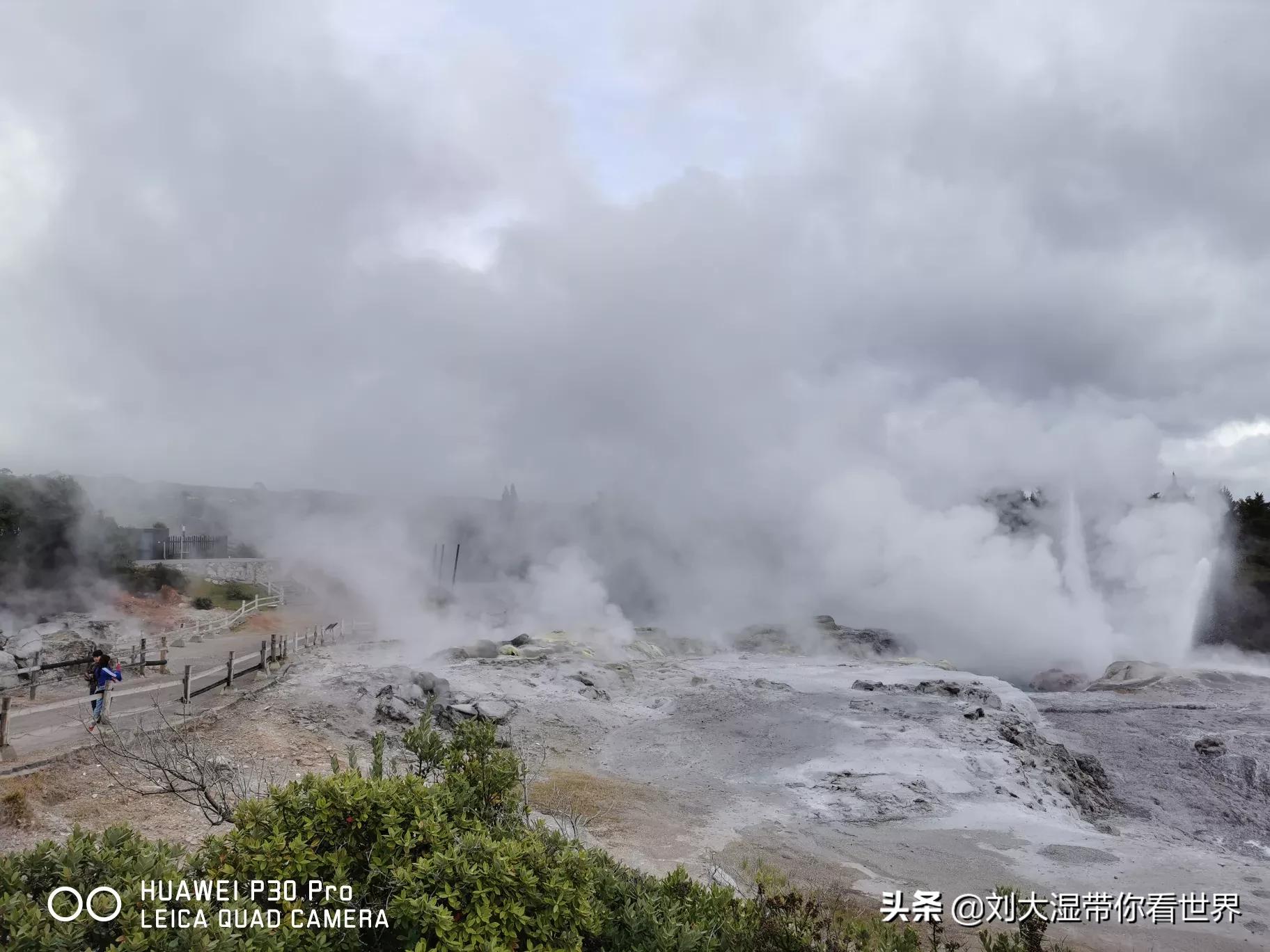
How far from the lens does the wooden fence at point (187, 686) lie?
1205 cm

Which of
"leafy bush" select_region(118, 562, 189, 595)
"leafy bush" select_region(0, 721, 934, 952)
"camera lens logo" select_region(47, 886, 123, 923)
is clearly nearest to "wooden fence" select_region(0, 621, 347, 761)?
"leafy bush" select_region(0, 721, 934, 952)

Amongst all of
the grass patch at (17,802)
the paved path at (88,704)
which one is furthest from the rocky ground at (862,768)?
the paved path at (88,704)

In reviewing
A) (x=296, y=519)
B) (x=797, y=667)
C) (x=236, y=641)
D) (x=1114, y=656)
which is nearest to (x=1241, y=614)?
(x=1114, y=656)

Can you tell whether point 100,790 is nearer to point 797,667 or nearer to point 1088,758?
point 1088,758

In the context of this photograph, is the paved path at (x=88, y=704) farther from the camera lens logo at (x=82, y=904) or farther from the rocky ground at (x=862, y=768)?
the camera lens logo at (x=82, y=904)

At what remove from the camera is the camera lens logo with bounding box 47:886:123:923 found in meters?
2.92

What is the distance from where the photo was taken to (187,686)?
45.8 feet

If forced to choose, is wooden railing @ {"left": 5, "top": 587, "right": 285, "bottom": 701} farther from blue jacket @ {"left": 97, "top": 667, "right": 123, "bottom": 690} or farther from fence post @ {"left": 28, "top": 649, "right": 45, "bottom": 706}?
blue jacket @ {"left": 97, "top": 667, "right": 123, "bottom": 690}

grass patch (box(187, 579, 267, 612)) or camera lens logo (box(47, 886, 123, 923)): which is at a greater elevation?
camera lens logo (box(47, 886, 123, 923))

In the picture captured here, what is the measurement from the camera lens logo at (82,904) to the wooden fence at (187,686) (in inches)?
356

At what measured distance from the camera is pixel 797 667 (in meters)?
31.2

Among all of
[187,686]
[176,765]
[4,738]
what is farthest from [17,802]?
[187,686]

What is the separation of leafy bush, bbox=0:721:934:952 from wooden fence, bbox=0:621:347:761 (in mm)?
8592

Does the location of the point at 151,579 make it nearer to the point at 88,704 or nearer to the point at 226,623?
the point at 226,623
